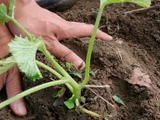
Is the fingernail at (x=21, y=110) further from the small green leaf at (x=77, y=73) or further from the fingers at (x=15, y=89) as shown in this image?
the small green leaf at (x=77, y=73)

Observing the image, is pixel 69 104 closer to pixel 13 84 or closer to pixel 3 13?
pixel 13 84

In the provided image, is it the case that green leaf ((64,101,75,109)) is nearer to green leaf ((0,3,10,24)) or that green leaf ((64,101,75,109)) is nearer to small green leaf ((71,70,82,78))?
small green leaf ((71,70,82,78))

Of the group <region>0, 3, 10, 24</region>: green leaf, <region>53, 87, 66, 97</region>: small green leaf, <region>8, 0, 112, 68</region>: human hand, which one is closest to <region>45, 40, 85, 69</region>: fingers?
<region>8, 0, 112, 68</region>: human hand

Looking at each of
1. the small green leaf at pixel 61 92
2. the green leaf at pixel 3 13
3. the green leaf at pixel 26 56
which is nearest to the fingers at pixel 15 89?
the small green leaf at pixel 61 92

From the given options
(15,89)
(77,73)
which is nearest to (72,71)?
(77,73)

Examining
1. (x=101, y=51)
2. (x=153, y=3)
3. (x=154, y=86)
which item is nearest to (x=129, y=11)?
(x=153, y=3)

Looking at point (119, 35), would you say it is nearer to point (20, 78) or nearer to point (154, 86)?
point (154, 86)
